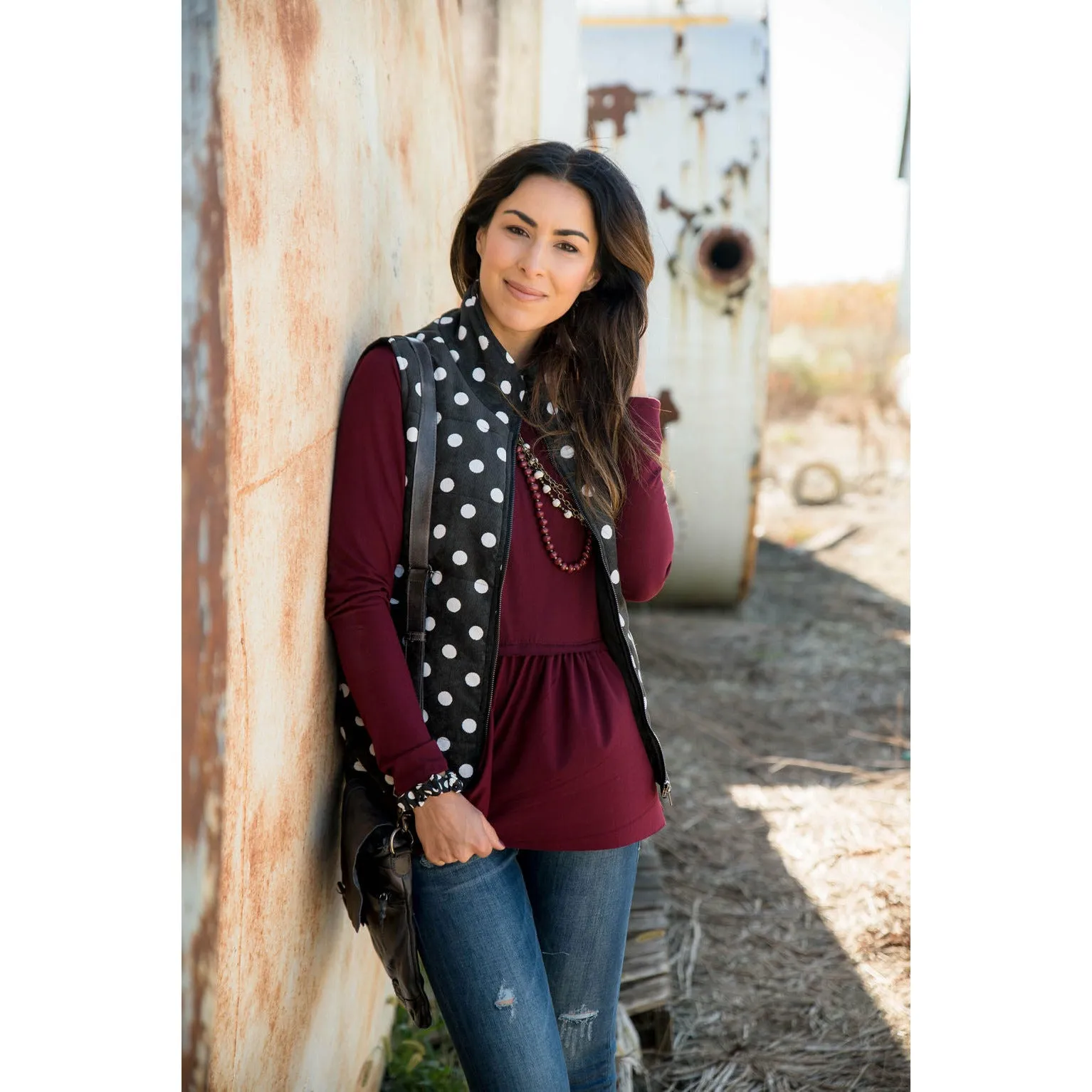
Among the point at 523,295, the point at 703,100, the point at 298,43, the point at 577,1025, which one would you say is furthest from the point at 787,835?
the point at 703,100

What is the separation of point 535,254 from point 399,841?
39.2 inches

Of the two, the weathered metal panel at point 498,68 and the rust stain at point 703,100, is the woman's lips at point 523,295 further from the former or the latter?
the rust stain at point 703,100

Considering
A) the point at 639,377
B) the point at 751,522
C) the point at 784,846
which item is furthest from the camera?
the point at 751,522

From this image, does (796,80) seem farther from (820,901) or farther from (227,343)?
(227,343)

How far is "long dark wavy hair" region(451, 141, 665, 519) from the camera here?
6.47 feet

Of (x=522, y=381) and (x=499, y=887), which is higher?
(x=522, y=381)

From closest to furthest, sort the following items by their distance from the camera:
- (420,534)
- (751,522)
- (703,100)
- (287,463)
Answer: (287,463) < (420,534) < (703,100) < (751,522)

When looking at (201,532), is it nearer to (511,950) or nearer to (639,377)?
(511,950)

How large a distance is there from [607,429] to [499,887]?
0.80m

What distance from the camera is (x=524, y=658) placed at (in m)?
1.89
